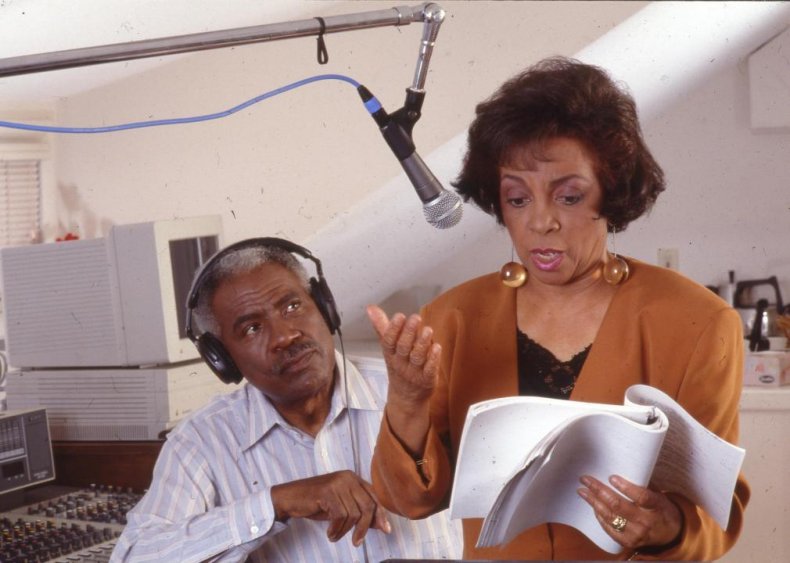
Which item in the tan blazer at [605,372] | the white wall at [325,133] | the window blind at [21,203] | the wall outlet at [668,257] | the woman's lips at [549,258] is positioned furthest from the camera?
the wall outlet at [668,257]

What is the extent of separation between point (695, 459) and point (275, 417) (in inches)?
29.0

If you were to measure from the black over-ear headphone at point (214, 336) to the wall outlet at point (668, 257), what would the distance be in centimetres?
167

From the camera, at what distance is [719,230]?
285 cm

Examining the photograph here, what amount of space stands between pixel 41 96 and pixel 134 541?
991 millimetres

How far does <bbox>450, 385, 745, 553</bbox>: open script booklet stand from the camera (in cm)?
88

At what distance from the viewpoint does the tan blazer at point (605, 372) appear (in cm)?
104

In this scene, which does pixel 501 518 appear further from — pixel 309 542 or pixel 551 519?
pixel 309 542

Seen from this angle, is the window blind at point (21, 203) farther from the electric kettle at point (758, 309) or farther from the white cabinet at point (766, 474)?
the electric kettle at point (758, 309)

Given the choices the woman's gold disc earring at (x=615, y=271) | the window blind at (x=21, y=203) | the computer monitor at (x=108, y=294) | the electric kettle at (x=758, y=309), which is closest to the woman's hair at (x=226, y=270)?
the computer monitor at (x=108, y=294)

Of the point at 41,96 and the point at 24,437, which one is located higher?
the point at 41,96

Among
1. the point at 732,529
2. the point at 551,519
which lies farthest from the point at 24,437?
the point at 732,529

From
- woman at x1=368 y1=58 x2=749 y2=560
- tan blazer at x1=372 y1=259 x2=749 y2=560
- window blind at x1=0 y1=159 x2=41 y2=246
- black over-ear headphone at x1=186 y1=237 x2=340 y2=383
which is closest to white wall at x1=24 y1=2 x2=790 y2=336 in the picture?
window blind at x1=0 y1=159 x2=41 y2=246

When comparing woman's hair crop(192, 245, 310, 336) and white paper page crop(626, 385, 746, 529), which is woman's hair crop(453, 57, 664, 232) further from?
woman's hair crop(192, 245, 310, 336)

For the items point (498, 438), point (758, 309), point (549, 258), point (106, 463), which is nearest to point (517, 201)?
point (549, 258)
